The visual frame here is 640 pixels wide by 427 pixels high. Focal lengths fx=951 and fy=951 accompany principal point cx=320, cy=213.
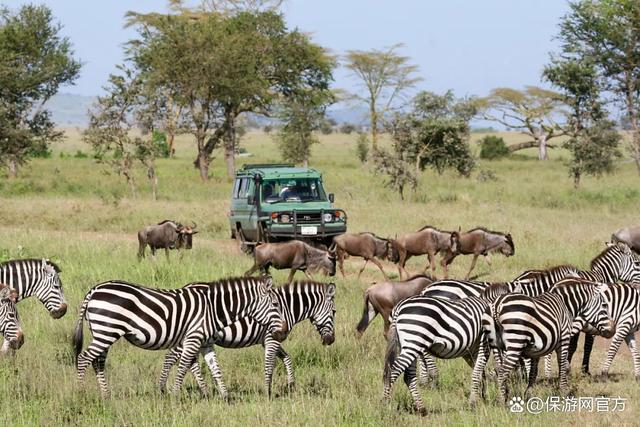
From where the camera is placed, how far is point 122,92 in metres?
31.1

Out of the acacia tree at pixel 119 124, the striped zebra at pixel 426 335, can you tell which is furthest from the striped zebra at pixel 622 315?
the acacia tree at pixel 119 124

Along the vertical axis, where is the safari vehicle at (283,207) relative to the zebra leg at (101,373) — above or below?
above

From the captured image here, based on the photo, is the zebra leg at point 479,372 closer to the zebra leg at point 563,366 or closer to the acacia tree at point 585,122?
the zebra leg at point 563,366

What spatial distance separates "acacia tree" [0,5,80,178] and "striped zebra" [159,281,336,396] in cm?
2291

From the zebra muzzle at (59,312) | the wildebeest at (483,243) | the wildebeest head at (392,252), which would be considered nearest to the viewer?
the zebra muzzle at (59,312)

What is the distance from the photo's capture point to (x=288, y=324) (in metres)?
9.12

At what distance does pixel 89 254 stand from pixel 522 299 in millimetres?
10815

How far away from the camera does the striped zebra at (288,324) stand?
8.63 metres

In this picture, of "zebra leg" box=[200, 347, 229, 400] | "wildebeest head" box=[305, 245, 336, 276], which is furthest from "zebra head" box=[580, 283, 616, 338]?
"wildebeest head" box=[305, 245, 336, 276]

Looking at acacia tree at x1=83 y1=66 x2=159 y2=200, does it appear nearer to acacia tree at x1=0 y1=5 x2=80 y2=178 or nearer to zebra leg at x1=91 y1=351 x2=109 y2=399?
acacia tree at x1=0 y1=5 x2=80 y2=178

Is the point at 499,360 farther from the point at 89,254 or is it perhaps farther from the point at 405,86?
the point at 405,86

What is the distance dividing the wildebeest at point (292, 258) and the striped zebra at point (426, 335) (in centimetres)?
741

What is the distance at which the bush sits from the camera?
180 ft

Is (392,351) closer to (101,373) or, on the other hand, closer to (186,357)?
(186,357)
